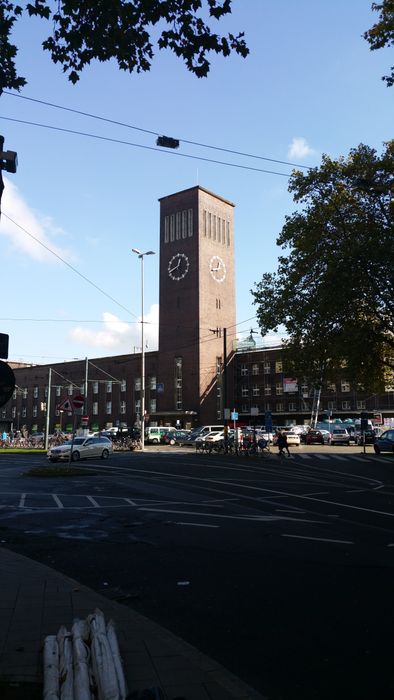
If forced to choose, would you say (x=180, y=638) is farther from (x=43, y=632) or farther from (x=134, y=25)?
(x=134, y=25)

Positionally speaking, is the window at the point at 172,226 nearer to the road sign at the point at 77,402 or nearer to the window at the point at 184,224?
the window at the point at 184,224

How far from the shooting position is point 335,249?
29.6 metres

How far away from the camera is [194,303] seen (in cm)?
7925

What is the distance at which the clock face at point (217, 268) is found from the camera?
82.2m

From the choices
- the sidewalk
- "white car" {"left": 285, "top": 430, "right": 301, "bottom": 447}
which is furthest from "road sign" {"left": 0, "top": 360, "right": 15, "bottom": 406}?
"white car" {"left": 285, "top": 430, "right": 301, "bottom": 447}

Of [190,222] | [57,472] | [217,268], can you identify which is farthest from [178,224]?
[57,472]

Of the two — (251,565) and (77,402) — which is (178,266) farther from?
(251,565)

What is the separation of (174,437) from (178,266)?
33.2 m

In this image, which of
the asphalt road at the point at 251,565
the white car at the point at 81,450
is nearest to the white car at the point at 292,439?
the white car at the point at 81,450

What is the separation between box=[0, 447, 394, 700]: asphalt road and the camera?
4350 millimetres

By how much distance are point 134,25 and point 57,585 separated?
21.8ft

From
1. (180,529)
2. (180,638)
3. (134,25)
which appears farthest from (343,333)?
(180,638)

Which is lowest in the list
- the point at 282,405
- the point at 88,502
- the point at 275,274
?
the point at 88,502

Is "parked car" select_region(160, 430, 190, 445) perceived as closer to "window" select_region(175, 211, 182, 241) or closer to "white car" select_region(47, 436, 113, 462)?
"white car" select_region(47, 436, 113, 462)
